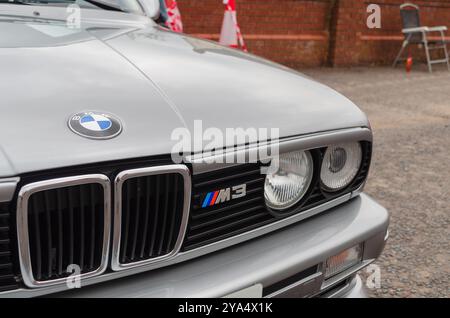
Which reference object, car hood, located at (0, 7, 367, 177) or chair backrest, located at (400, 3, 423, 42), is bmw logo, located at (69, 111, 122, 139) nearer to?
car hood, located at (0, 7, 367, 177)

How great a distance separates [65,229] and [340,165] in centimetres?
95

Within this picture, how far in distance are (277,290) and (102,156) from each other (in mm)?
643

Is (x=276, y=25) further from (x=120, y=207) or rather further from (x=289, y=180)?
(x=120, y=207)

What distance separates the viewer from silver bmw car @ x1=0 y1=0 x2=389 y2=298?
1.06 m

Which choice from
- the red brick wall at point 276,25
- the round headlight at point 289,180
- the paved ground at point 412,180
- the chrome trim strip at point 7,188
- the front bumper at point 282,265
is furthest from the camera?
the red brick wall at point 276,25

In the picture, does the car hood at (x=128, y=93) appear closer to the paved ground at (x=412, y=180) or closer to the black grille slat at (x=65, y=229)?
the black grille slat at (x=65, y=229)

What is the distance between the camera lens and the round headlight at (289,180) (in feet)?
4.78

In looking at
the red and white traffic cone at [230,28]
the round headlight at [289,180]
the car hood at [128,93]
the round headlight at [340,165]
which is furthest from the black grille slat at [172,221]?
the red and white traffic cone at [230,28]

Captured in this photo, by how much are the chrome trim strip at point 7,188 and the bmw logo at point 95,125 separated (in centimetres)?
18

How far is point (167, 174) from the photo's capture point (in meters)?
1.15

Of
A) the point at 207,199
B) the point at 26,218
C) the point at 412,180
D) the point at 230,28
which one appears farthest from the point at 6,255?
the point at 230,28

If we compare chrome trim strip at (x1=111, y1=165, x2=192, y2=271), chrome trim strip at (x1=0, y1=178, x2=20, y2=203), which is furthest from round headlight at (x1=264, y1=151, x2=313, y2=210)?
chrome trim strip at (x1=0, y1=178, x2=20, y2=203)

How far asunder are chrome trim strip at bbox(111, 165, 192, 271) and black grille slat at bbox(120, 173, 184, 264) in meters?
0.01

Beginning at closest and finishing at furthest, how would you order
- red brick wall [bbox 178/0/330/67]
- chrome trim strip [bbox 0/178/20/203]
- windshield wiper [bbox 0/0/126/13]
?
chrome trim strip [bbox 0/178/20/203] < windshield wiper [bbox 0/0/126/13] < red brick wall [bbox 178/0/330/67]
